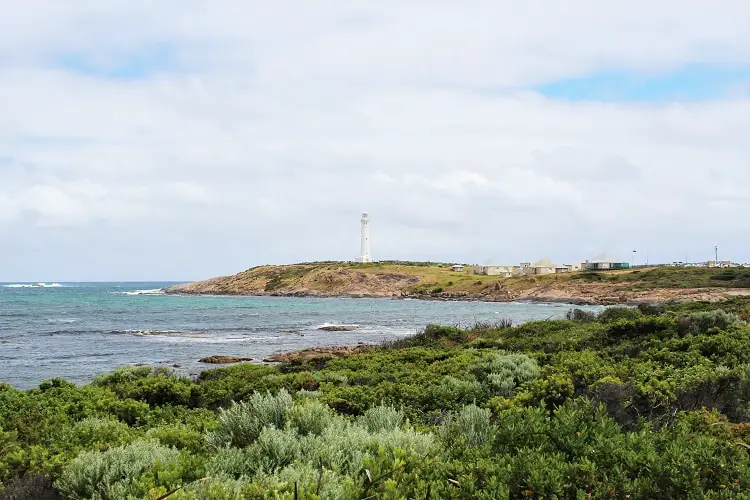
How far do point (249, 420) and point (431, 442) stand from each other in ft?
6.53

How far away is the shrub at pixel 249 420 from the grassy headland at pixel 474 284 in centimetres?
6251

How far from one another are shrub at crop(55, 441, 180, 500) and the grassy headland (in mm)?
64165

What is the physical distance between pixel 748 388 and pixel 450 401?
438 cm

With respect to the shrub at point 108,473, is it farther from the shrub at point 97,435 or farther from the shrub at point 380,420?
the shrub at point 380,420

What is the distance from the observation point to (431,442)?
5.60m

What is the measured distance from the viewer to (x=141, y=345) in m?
38.3

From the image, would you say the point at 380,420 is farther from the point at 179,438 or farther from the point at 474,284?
the point at 474,284

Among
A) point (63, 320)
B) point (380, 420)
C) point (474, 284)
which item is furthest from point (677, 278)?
point (380, 420)

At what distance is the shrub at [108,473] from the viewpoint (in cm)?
480

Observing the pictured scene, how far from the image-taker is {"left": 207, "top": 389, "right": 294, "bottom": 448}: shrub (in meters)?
6.23

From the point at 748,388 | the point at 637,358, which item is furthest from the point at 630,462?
the point at 637,358

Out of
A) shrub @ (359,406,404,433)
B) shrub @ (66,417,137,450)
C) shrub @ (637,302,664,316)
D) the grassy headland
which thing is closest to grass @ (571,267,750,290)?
the grassy headland

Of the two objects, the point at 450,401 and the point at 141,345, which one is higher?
the point at 450,401

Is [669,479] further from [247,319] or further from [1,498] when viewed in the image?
[247,319]
